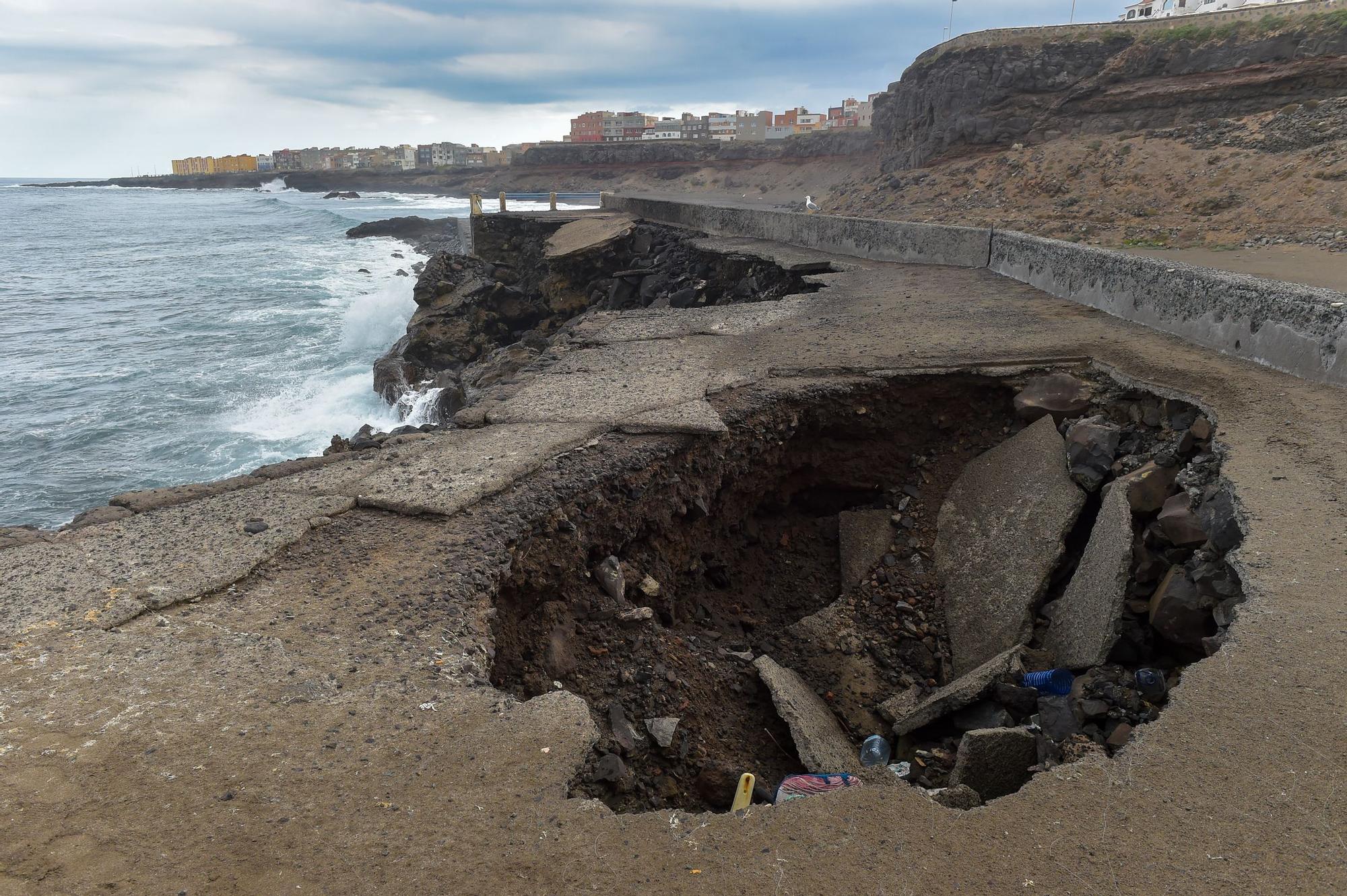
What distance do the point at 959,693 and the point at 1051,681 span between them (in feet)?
1.25

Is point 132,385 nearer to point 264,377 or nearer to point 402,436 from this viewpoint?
point 264,377

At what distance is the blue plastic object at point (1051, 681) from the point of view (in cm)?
328

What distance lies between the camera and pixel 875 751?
348cm

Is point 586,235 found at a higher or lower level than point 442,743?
higher

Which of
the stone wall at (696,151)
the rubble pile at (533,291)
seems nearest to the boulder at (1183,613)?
the rubble pile at (533,291)

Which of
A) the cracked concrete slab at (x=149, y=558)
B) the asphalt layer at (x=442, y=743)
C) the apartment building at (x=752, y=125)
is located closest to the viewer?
the asphalt layer at (x=442, y=743)

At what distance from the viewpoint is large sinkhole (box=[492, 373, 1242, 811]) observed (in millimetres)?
2953

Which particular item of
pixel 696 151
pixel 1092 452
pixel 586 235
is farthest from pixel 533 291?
pixel 696 151

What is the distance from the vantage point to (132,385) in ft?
52.0

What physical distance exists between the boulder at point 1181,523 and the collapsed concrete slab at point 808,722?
1.66 meters

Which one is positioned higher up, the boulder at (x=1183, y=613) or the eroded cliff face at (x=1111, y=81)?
the eroded cliff face at (x=1111, y=81)

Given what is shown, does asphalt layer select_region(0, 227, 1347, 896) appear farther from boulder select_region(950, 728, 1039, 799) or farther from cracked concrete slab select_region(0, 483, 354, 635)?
boulder select_region(950, 728, 1039, 799)

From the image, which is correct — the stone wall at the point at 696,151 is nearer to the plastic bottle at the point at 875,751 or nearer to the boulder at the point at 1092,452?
the boulder at the point at 1092,452

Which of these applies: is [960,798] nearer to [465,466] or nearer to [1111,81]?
[465,466]
